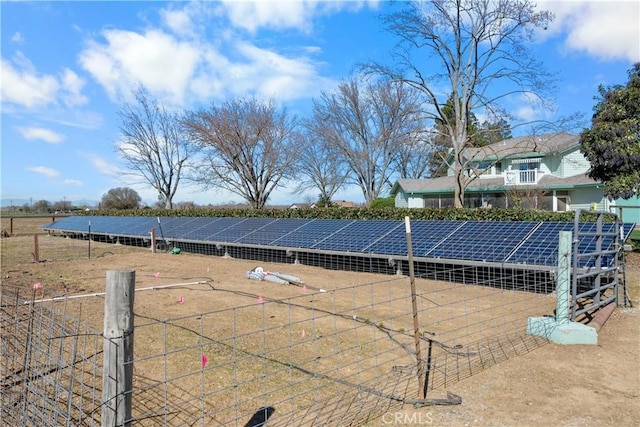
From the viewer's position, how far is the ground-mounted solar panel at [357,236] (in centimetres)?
1131

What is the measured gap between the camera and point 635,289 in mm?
8023

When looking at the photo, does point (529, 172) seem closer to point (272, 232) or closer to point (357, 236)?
point (357, 236)

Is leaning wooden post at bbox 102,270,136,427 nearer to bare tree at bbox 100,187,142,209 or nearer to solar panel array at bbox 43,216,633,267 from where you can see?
solar panel array at bbox 43,216,633,267

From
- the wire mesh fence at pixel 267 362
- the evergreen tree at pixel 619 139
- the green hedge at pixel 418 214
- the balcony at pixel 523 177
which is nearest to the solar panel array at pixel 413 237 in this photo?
the green hedge at pixel 418 214

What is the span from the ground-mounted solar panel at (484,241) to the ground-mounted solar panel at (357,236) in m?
2.06

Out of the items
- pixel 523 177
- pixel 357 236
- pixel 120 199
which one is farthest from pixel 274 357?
pixel 120 199

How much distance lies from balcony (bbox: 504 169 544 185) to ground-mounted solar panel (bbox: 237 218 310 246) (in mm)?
18847

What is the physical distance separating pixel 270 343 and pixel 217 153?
22.6 metres

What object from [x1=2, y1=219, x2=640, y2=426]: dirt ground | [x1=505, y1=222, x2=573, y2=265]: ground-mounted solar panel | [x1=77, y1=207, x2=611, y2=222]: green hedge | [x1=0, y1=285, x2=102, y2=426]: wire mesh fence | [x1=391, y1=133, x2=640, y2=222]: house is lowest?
[x1=2, y1=219, x2=640, y2=426]: dirt ground

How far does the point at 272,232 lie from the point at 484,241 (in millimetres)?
7490

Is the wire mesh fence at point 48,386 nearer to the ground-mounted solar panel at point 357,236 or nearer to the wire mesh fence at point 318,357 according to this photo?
the wire mesh fence at point 318,357

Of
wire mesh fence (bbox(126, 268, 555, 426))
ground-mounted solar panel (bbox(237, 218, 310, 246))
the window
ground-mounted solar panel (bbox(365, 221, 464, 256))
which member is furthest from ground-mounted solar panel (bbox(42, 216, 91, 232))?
the window

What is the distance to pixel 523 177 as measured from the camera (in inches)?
1092

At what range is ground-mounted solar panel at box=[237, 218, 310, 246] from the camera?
1376cm
